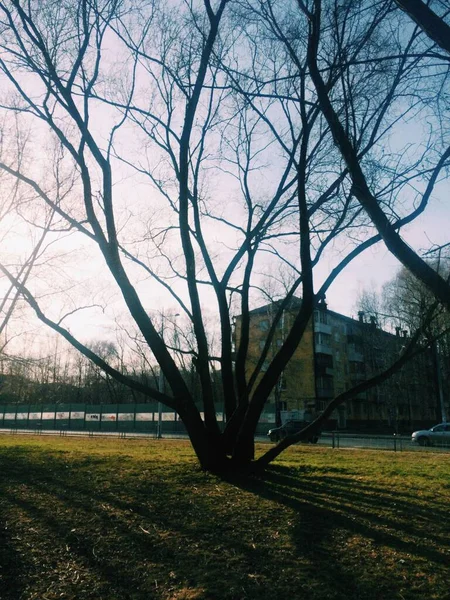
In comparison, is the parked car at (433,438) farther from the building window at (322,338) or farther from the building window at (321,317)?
the building window at (321,317)

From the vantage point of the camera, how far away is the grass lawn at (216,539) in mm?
4340

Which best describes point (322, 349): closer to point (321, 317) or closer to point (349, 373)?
Answer: point (321, 317)

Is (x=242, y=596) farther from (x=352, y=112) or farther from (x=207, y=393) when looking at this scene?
(x=352, y=112)

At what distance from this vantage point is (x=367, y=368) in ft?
203

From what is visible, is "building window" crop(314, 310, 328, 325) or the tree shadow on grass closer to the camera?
the tree shadow on grass

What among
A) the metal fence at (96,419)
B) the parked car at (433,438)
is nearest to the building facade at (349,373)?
the metal fence at (96,419)

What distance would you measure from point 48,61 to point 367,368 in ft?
187

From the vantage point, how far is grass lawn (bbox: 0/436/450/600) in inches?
171

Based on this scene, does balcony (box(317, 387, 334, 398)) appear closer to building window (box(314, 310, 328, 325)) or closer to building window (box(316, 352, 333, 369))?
building window (box(316, 352, 333, 369))

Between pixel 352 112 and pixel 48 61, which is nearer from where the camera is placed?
pixel 352 112

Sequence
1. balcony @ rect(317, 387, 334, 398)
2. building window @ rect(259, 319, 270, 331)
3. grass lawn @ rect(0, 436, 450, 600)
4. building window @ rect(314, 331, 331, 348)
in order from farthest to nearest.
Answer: building window @ rect(314, 331, 331, 348)
balcony @ rect(317, 387, 334, 398)
building window @ rect(259, 319, 270, 331)
grass lawn @ rect(0, 436, 450, 600)

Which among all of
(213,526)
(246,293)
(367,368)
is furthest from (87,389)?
(213,526)

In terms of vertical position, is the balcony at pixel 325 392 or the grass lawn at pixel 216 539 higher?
the balcony at pixel 325 392

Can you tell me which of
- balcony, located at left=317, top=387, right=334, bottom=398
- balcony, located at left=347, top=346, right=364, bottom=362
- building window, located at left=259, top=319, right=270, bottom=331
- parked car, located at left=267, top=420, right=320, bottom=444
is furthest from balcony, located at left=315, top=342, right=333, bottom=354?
parked car, located at left=267, top=420, right=320, bottom=444
